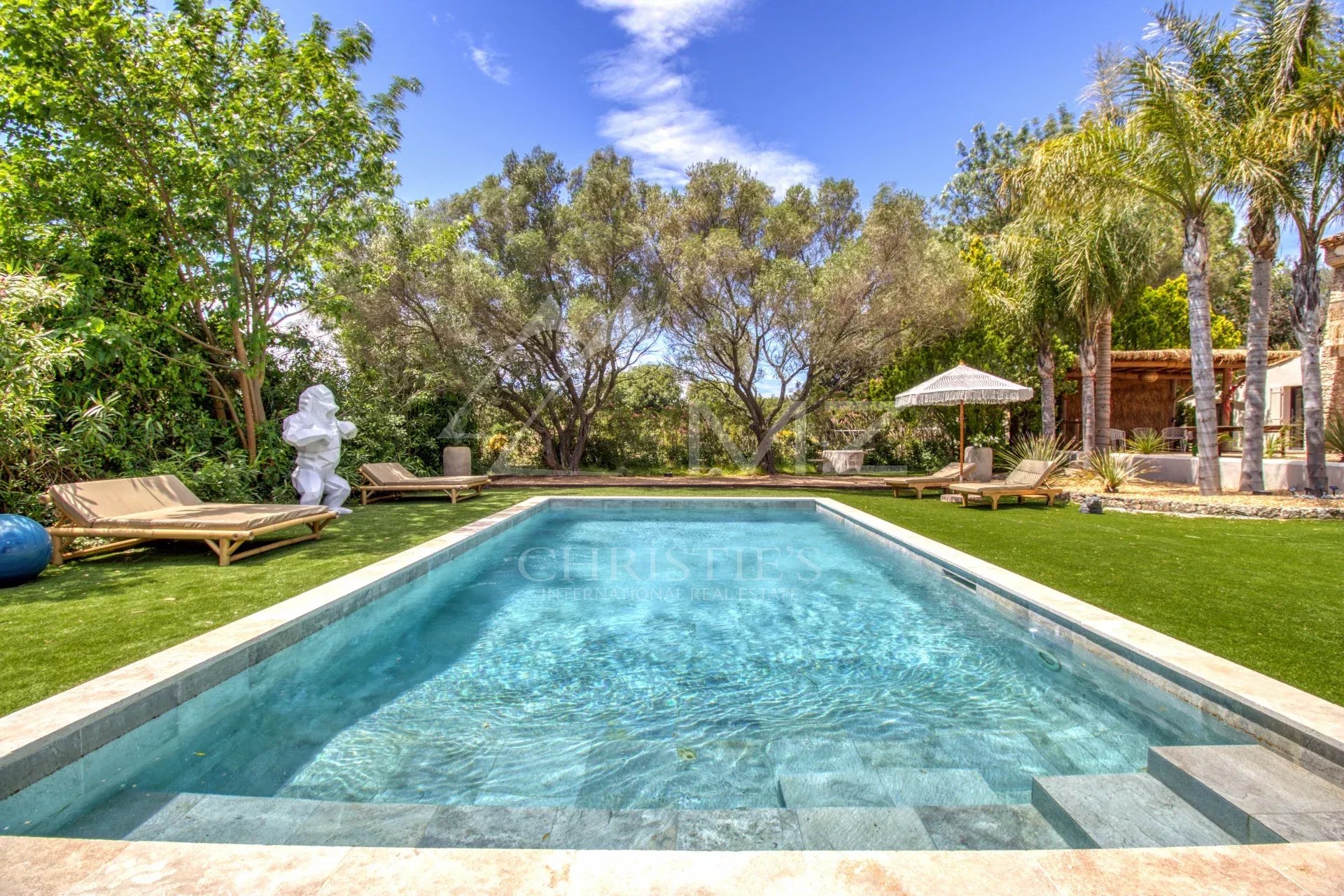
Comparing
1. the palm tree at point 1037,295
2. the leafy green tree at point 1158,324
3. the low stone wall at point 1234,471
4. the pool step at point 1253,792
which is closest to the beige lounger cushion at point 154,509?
the pool step at point 1253,792

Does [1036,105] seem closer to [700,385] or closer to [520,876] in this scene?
[700,385]

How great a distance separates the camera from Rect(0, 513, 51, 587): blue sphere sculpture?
4.59 m

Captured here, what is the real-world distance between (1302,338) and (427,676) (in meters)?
12.2

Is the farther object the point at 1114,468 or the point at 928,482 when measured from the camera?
the point at 928,482

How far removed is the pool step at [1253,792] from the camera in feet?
6.25

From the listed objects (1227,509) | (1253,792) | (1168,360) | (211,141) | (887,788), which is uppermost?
(211,141)

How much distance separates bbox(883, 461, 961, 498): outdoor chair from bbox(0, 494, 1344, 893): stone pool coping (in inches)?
261

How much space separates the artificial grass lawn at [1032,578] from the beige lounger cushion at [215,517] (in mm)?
365

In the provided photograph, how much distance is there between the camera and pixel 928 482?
1115cm

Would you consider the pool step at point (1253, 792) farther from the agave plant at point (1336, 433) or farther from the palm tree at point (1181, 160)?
the agave plant at point (1336, 433)

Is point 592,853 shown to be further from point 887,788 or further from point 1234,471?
point 1234,471

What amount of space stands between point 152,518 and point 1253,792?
775 cm

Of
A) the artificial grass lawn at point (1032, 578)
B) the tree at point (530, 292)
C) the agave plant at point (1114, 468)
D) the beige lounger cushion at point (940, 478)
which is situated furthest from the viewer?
the tree at point (530, 292)

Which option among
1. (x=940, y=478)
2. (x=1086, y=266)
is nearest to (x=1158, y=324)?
(x=1086, y=266)
